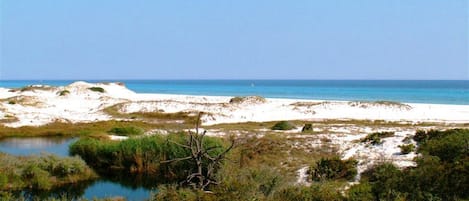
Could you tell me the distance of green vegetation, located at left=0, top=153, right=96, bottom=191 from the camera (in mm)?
23453

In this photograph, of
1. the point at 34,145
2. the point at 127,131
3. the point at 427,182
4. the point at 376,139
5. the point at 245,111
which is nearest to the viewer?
the point at 427,182

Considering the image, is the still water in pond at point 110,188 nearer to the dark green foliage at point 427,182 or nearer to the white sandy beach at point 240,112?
the dark green foliage at point 427,182

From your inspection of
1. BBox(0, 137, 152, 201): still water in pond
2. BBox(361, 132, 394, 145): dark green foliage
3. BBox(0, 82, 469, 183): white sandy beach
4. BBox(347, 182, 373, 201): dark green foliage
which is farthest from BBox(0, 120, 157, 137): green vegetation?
BBox(347, 182, 373, 201): dark green foliage

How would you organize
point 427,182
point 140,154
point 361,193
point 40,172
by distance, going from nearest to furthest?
point 361,193 → point 427,182 → point 40,172 → point 140,154

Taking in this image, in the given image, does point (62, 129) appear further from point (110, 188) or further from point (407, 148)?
point (407, 148)

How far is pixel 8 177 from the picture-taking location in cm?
2356

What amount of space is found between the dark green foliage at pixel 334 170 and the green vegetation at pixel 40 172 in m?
10.7

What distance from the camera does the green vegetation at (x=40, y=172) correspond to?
Result: 23.5m

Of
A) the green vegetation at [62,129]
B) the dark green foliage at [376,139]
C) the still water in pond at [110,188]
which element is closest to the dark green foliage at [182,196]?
the still water in pond at [110,188]

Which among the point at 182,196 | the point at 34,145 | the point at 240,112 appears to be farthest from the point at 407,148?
the point at 240,112

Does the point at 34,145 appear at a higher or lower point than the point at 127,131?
lower

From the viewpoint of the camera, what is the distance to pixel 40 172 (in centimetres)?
2402

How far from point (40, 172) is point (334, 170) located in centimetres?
1300

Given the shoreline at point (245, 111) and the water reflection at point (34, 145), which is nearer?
the water reflection at point (34, 145)
